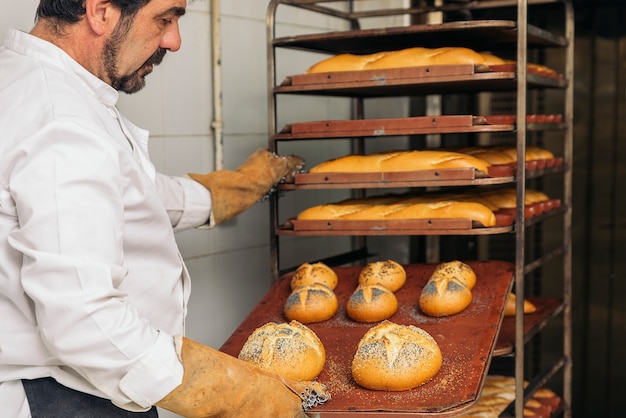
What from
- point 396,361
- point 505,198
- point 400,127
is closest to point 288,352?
point 396,361

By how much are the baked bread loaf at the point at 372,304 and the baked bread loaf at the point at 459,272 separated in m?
0.20

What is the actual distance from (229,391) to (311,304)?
639 millimetres

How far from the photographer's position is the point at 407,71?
2.56 m

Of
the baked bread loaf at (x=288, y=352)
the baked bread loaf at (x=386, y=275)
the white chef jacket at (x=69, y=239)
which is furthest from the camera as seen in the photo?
the baked bread loaf at (x=386, y=275)

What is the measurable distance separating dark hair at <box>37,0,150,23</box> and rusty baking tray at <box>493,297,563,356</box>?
1.47 meters

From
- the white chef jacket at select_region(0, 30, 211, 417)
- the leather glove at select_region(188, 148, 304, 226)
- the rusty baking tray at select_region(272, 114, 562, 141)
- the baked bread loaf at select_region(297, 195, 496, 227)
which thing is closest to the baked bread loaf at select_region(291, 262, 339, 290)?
the baked bread loaf at select_region(297, 195, 496, 227)

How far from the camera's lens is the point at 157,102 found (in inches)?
113

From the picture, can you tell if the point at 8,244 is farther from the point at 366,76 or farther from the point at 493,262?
the point at 493,262

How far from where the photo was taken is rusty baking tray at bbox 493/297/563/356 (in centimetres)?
267

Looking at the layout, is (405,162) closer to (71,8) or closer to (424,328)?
(424,328)

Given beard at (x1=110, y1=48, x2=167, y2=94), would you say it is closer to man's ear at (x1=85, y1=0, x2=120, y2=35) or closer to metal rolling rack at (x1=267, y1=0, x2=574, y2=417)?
man's ear at (x1=85, y1=0, x2=120, y2=35)

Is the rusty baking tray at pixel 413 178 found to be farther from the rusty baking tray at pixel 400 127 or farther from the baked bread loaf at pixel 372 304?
the baked bread loaf at pixel 372 304

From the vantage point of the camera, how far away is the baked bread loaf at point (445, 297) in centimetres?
233

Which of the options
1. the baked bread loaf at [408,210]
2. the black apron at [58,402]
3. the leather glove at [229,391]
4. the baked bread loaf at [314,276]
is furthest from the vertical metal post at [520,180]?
the black apron at [58,402]
